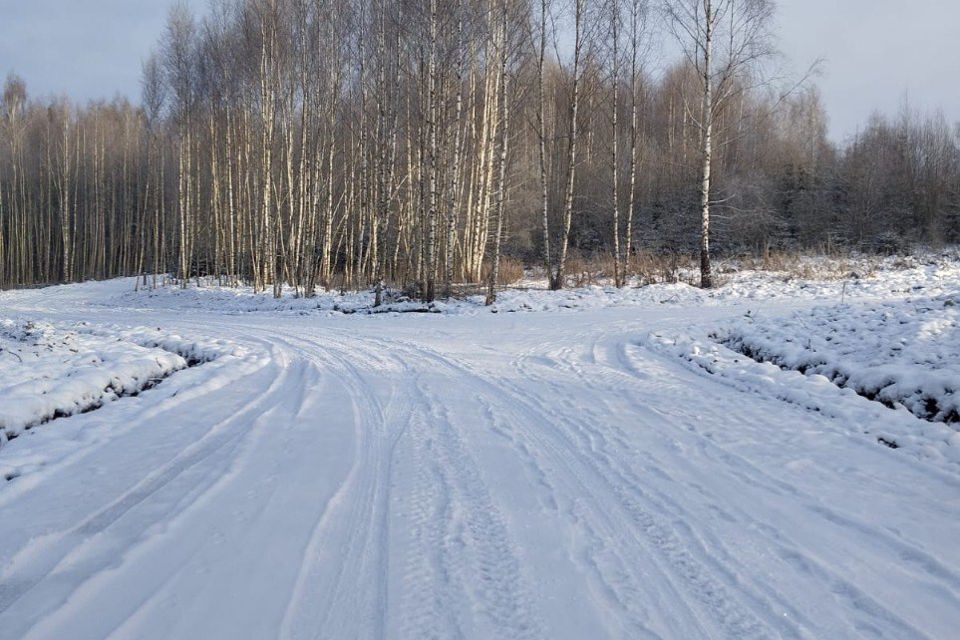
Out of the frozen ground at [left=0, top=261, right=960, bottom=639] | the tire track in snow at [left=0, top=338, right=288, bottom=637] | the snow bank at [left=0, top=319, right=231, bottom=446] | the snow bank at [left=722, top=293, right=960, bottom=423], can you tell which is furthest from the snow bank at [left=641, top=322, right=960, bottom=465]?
the snow bank at [left=0, top=319, right=231, bottom=446]

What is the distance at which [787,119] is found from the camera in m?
40.5

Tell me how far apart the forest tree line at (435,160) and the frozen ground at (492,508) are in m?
10.9

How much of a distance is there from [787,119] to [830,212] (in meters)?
11.0

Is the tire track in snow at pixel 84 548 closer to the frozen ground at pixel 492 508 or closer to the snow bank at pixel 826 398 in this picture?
the frozen ground at pixel 492 508

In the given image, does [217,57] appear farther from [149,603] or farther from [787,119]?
[787,119]

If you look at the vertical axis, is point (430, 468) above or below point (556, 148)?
below

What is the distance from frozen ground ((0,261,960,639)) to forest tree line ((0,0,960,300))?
35.8ft

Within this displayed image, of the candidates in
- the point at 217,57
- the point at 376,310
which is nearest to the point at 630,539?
the point at 376,310

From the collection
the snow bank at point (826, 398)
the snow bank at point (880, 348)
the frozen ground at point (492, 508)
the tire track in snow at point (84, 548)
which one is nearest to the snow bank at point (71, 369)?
the frozen ground at point (492, 508)

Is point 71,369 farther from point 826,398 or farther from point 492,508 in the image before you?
point 826,398

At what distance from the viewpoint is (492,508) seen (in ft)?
11.8

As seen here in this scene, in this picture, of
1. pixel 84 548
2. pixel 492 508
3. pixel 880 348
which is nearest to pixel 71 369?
pixel 84 548

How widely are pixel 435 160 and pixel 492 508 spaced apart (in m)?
13.7

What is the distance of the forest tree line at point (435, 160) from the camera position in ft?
60.1
